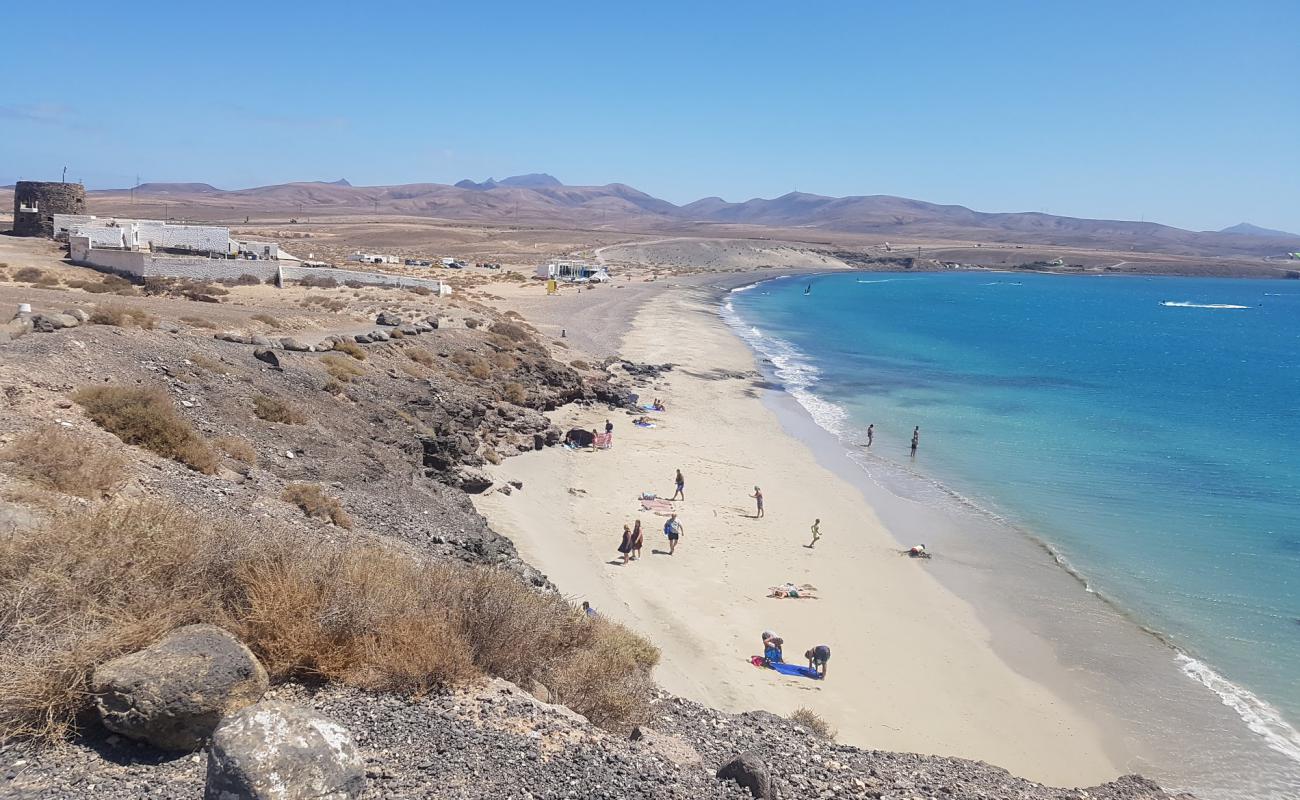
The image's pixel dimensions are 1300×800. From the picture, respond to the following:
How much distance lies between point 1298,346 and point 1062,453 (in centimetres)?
5970

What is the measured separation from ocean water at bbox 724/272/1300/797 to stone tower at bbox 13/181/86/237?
1391 inches

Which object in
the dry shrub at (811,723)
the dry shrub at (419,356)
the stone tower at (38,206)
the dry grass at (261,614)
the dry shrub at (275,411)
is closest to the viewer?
the dry grass at (261,614)

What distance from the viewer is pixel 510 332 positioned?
3297 centimetres

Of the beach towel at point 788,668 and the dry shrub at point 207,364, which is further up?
the dry shrub at point 207,364

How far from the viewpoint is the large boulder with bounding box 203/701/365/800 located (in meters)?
4.15

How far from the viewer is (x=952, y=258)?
7485 inches

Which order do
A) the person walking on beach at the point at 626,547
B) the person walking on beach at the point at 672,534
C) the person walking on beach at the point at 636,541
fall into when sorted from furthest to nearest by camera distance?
the person walking on beach at the point at 672,534 < the person walking on beach at the point at 636,541 < the person walking on beach at the point at 626,547

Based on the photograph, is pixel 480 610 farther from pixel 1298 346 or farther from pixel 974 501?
pixel 1298 346

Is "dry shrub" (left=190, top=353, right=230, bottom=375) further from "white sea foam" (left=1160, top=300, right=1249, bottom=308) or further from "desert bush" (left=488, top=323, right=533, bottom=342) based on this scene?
"white sea foam" (left=1160, top=300, right=1249, bottom=308)

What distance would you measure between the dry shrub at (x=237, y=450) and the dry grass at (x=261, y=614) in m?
5.53

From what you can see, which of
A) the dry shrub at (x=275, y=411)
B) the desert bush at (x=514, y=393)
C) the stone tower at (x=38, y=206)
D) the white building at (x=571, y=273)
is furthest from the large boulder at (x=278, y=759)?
the white building at (x=571, y=273)

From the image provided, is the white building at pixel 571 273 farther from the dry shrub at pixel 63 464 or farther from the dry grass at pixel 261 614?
the dry grass at pixel 261 614

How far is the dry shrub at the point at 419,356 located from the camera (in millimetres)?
25234

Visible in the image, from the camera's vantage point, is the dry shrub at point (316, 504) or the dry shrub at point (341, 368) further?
the dry shrub at point (341, 368)
